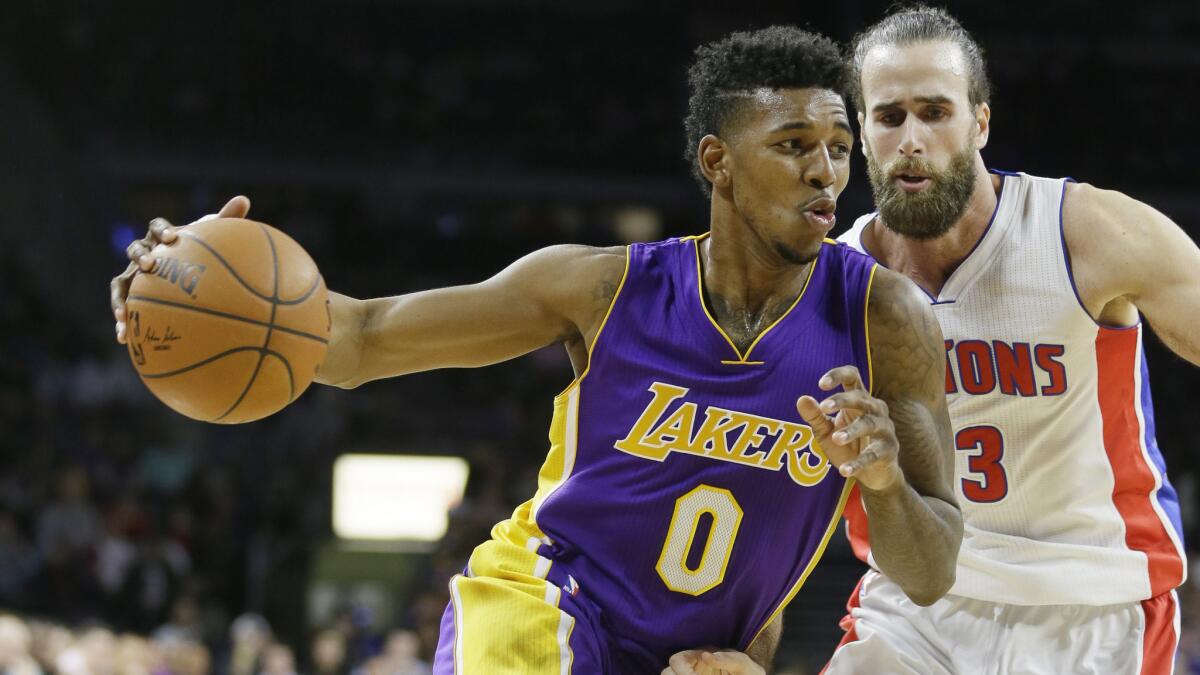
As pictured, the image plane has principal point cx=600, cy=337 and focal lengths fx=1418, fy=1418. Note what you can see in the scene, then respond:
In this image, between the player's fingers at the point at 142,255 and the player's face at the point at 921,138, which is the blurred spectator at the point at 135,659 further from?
the player's face at the point at 921,138

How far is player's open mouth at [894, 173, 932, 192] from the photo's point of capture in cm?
354

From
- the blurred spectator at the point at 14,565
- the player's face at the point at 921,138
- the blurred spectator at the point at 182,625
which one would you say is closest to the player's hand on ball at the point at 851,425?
the player's face at the point at 921,138

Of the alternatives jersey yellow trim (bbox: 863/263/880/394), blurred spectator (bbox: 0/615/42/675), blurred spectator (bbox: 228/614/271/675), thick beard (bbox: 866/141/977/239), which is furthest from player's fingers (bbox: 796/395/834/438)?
blurred spectator (bbox: 228/614/271/675)

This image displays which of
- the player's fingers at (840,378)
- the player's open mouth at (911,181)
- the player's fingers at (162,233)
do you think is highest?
the player's open mouth at (911,181)

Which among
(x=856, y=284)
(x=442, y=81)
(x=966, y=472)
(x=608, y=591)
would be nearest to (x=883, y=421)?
(x=856, y=284)

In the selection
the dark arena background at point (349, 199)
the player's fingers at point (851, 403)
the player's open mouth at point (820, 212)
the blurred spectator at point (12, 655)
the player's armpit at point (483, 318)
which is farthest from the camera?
the dark arena background at point (349, 199)

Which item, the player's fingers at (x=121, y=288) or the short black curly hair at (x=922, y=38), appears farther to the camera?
the short black curly hair at (x=922, y=38)

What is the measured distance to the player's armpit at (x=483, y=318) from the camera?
10.4ft

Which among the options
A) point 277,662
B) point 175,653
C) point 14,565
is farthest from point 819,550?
point 14,565

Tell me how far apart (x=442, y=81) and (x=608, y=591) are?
17.2m

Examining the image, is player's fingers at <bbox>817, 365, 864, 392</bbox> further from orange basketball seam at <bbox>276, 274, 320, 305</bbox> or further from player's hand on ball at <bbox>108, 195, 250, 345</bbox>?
player's hand on ball at <bbox>108, 195, 250, 345</bbox>

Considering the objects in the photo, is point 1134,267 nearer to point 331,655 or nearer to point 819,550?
point 819,550

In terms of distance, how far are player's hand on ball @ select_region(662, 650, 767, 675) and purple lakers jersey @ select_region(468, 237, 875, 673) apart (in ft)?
0.22

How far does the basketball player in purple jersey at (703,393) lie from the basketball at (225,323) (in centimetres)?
8
